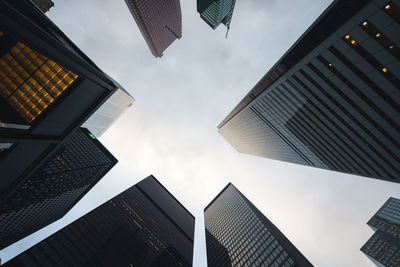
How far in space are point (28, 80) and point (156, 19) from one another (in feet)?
501

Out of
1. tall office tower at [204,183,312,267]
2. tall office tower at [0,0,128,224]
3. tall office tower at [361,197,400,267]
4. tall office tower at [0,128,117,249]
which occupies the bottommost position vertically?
tall office tower at [361,197,400,267]

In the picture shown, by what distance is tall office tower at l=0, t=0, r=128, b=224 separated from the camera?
22.7m

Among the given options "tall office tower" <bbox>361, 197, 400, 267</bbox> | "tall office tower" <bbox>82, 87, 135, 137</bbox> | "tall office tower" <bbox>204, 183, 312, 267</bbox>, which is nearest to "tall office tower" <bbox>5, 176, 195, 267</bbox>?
"tall office tower" <bbox>204, 183, 312, 267</bbox>

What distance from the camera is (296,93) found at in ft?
138

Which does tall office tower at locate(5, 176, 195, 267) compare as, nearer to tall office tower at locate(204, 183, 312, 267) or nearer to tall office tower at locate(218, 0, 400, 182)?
tall office tower at locate(204, 183, 312, 267)

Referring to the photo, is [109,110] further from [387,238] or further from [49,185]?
[387,238]

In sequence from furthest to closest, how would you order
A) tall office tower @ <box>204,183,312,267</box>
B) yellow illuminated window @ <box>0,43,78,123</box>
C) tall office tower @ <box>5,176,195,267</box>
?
1. tall office tower @ <box>5,176,195,267</box>
2. tall office tower @ <box>204,183,312,267</box>
3. yellow illuminated window @ <box>0,43,78,123</box>

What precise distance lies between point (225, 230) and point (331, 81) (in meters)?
111

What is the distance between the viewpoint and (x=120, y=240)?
302ft

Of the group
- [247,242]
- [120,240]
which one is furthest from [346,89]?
[120,240]

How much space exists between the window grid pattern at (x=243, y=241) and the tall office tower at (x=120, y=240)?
27788mm

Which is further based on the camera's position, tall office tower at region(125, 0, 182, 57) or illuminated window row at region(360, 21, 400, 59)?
tall office tower at region(125, 0, 182, 57)

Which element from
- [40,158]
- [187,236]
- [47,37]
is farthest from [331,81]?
[187,236]

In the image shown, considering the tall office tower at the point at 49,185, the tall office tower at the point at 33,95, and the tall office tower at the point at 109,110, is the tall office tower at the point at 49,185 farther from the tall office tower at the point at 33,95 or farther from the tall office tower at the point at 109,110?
the tall office tower at the point at 33,95
